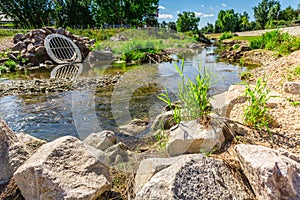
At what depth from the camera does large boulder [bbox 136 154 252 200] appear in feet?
4.18

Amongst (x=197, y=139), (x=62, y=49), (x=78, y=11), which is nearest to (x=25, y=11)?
(x=78, y=11)

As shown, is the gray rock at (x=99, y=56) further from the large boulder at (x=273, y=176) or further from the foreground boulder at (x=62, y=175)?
the large boulder at (x=273, y=176)

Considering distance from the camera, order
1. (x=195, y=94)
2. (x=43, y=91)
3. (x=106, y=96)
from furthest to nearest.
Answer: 1. (x=43, y=91)
2. (x=106, y=96)
3. (x=195, y=94)

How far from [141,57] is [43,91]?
7.27 m

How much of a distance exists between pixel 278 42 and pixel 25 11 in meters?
35.6

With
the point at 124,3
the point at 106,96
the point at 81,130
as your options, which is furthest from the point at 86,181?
the point at 124,3

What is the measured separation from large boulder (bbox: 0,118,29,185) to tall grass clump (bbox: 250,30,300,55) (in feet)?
27.6

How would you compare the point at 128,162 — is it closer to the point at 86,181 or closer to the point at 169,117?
the point at 86,181

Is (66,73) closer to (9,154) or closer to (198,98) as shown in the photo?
(9,154)

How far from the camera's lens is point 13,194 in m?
1.70

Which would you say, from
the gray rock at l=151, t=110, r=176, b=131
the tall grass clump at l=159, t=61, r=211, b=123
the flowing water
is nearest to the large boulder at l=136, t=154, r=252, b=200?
the tall grass clump at l=159, t=61, r=211, b=123

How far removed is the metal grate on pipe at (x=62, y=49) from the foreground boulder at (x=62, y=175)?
12.3m

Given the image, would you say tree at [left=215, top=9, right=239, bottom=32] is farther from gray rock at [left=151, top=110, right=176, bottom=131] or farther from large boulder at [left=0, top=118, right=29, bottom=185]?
large boulder at [left=0, top=118, right=29, bottom=185]

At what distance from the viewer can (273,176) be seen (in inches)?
49.8
